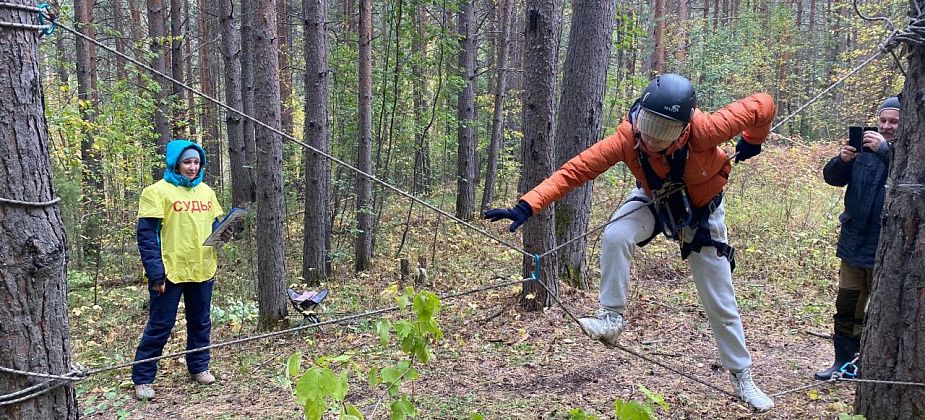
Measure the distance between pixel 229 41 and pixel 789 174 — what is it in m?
13.8

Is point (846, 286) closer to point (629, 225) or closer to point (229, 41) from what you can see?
point (629, 225)

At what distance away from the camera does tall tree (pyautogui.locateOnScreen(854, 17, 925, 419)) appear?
2.75 metres

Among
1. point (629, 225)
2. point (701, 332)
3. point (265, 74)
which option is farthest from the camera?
point (265, 74)

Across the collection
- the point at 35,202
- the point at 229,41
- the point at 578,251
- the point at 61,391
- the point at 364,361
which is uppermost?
the point at 229,41

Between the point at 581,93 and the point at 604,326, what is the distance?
12.6 feet

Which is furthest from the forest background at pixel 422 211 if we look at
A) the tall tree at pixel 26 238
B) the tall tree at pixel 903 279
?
the tall tree at pixel 26 238

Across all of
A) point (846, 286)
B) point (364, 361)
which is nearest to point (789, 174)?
point (846, 286)

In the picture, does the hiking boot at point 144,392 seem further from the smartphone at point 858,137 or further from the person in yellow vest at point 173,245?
the smartphone at point 858,137

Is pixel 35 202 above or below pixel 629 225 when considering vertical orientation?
above

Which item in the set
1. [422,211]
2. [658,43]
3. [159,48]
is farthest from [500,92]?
[159,48]

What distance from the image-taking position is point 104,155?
12.1 m

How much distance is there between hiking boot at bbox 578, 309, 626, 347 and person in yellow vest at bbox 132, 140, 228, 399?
3.17m

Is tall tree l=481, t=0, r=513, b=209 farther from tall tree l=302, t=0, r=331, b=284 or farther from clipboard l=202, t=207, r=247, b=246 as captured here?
clipboard l=202, t=207, r=247, b=246

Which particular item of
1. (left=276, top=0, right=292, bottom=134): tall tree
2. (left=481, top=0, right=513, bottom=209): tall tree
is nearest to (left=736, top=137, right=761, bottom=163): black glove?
(left=481, top=0, right=513, bottom=209): tall tree
